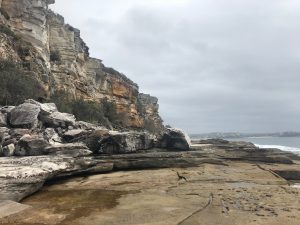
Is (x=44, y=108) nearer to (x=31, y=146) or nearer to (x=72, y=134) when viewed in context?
(x=72, y=134)

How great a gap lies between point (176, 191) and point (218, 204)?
242 centimetres

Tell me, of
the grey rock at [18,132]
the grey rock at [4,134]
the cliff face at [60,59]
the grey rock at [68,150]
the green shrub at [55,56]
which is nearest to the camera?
the grey rock at [68,150]

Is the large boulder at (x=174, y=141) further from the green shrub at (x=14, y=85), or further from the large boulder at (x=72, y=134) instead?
the green shrub at (x=14, y=85)

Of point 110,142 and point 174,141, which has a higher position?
point 174,141

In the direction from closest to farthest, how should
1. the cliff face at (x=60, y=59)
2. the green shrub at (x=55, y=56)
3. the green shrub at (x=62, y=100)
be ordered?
the green shrub at (x=62, y=100), the cliff face at (x=60, y=59), the green shrub at (x=55, y=56)

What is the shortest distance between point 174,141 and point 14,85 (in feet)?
45.9

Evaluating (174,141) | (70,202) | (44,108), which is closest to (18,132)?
(44,108)

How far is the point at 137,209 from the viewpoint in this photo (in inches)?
417

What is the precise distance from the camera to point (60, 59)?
49094mm

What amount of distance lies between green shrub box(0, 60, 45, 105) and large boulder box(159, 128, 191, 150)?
39.9 ft

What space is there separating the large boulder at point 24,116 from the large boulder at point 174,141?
1046cm

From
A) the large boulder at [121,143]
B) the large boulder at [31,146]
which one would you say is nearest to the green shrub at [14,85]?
the large boulder at [121,143]

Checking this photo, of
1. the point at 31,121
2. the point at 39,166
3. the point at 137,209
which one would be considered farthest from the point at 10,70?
the point at 137,209

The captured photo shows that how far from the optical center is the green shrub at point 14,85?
2967 cm
